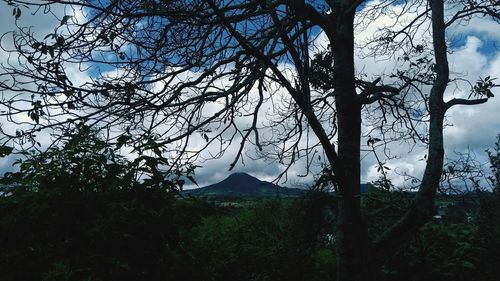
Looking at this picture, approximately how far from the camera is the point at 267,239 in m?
7.64

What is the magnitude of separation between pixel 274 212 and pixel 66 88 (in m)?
5.38

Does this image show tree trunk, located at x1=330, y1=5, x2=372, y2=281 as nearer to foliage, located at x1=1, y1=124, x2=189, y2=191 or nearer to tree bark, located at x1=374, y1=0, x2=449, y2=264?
tree bark, located at x1=374, y1=0, x2=449, y2=264

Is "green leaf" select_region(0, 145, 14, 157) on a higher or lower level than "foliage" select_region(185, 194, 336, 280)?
higher

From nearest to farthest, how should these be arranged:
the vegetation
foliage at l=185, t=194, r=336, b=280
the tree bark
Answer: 1. the vegetation
2. the tree bark
3. foliage at l=185, t=194, r=336, b=280

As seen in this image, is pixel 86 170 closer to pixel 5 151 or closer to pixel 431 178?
pixel 5 151

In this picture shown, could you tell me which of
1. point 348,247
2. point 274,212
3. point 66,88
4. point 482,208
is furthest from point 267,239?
point 66,88

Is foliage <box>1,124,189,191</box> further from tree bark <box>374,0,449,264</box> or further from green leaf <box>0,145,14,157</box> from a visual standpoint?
tree bark <box>374,0,449,264</box>

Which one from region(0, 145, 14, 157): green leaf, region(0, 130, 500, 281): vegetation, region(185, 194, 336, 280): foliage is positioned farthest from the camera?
region(185, 194, 336, 280): foliage

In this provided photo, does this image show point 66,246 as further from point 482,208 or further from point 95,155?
point 482,208

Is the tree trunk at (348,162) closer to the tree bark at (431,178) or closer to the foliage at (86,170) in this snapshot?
the tree bark at (431,178)

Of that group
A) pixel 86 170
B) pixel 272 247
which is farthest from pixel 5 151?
pixel 272 247

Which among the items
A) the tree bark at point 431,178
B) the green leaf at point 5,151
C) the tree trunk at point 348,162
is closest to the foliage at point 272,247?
the tree trunk at point 348,162

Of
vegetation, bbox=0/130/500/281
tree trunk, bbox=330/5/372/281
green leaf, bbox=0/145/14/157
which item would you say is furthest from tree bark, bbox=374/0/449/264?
green leaf, bbox=0/145/14/157

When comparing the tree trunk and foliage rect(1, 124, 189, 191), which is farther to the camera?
the tree trunk
